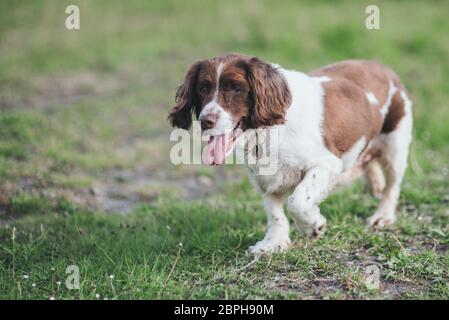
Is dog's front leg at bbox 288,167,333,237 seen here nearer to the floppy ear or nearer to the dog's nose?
the dog's nose

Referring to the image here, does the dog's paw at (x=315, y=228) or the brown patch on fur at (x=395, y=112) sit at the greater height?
the brown patch on fur at (x=395, y=112)

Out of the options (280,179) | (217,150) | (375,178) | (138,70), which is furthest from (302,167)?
(138,70)

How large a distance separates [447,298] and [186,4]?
1025cm

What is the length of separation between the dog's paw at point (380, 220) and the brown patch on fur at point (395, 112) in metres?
0.68

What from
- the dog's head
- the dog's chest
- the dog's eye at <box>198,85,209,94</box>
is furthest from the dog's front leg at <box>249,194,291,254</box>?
the dog's eye at <box>198,85,209,94</box>

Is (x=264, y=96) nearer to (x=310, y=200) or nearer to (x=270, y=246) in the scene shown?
(x=310, y=200)

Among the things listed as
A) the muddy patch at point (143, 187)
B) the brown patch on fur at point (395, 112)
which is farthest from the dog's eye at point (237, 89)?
the muddy patch at point (143, 187)

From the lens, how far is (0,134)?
6754mm

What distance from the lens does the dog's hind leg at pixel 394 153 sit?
4926 millimetres

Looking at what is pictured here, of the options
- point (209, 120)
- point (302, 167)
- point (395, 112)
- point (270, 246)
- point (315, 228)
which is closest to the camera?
point (209, 120)

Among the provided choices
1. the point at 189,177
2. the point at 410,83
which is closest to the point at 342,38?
the point at 410,83

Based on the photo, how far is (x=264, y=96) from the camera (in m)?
3.85

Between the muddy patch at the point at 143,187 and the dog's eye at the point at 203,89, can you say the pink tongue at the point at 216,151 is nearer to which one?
the dog's eye at the point at 203,89

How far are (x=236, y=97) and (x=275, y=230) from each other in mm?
998
